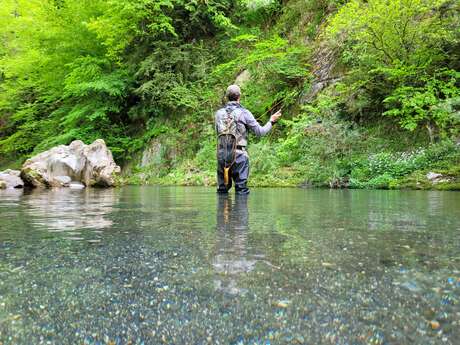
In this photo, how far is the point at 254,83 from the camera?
55.3 ft

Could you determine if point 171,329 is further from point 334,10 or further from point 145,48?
point 145,48

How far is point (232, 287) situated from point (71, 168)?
14311mm

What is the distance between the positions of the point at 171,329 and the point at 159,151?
18.1 meters

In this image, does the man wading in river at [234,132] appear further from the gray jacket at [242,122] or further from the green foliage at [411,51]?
the green foliage at [411,51]

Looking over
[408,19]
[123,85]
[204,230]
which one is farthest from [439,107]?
[123,85]

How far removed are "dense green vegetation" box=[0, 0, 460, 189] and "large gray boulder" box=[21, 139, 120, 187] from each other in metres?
2.75

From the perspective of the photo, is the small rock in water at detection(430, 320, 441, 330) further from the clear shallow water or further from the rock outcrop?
the rock outcrop

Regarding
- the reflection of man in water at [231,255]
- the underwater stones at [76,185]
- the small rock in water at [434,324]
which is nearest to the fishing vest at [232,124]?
the reflection of man in water at [231,255]

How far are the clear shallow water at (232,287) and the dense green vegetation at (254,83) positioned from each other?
7252 millimetres

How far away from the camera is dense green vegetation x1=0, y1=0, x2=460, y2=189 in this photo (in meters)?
10.1

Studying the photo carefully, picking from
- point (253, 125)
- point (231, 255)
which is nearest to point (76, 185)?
point (253, 125)

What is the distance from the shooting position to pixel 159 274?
61.8 inches

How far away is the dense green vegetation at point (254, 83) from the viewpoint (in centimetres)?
1005

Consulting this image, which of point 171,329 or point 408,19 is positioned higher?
point 408,19
